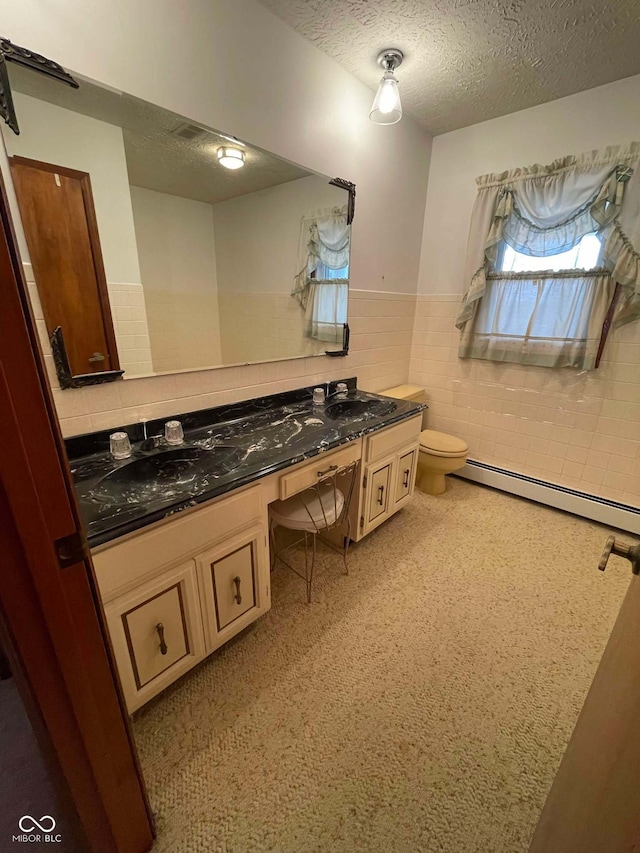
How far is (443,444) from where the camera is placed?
2.45 meters

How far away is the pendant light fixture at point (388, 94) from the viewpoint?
1.55m

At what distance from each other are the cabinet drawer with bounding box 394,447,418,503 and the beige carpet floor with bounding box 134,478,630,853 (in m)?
0.38

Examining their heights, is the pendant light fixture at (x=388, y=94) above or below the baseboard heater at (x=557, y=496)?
above

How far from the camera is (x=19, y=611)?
549 millimetres

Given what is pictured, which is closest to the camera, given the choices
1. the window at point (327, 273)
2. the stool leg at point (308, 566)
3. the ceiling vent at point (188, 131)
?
the ceiling vent at point (188, 131)

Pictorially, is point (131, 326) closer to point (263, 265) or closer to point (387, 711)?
point (263, 265)

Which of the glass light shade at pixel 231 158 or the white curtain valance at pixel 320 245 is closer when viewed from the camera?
the glass light shade at pixel 231 158

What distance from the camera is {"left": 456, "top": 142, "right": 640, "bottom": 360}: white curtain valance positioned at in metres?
1.83

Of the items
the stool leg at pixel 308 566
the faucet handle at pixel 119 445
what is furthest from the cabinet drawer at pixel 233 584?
the faucet handle at pixel 119 445

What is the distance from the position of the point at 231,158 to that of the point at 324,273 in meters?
0.69

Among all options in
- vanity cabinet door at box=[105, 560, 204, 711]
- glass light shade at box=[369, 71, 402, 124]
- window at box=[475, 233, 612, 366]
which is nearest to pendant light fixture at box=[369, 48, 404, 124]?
glass light shade at box=[369, 71, 402, 124]

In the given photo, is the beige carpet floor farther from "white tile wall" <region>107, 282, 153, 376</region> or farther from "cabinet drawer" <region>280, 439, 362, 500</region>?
"white tile wall" <region>107, 282, 153, 376</region>

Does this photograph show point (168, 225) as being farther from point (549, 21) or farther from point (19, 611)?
point (549, 21)

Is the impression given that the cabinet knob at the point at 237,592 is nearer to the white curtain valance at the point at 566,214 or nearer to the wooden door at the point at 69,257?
the wooden door at the point at 69,257
